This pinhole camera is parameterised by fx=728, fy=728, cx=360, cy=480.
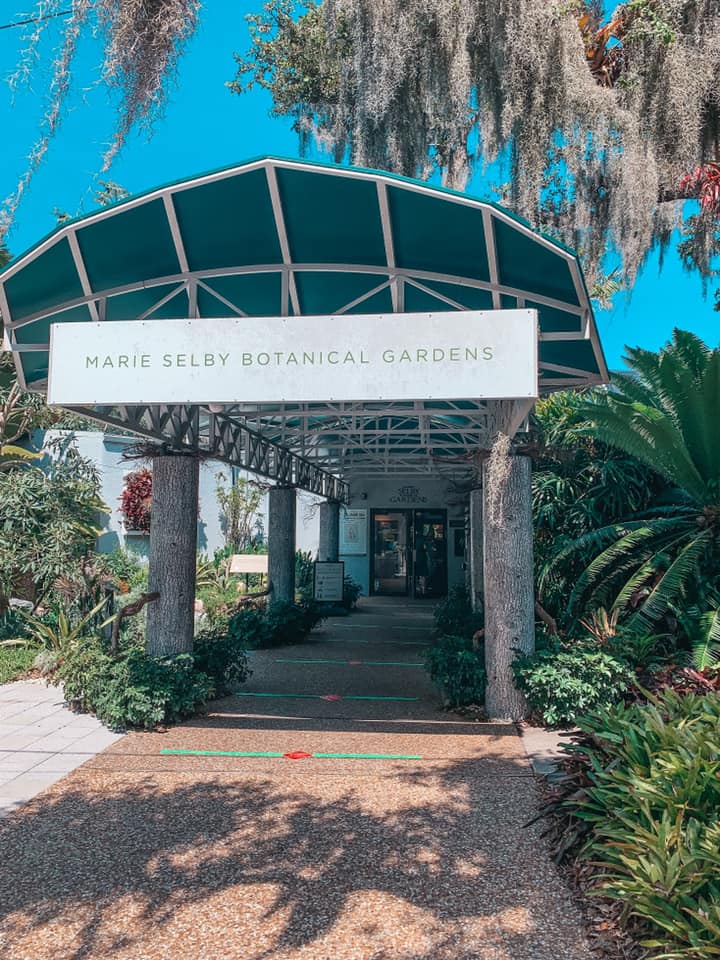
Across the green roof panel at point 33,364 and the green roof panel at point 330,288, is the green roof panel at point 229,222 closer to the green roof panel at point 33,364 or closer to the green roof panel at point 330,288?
the green roof panel at point 330,288

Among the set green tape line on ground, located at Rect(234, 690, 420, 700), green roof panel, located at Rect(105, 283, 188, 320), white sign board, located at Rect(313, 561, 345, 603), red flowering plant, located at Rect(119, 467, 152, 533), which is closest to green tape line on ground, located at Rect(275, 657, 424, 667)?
green tape line on ground, located at Rect(234, 690, 420, 700)

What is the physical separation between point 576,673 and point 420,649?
570cm

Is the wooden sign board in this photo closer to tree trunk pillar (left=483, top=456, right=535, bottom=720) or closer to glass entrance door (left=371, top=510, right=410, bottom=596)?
glass entrance door (left=371, top=510, right=410, bottom=596)

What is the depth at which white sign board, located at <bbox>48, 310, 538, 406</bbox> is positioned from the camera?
5.24 metres

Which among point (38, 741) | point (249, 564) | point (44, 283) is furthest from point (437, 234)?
point (249, 564)

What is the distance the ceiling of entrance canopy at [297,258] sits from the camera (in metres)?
5.56

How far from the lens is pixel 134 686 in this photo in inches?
275

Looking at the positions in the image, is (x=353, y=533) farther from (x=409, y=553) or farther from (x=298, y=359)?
(x=298, y=359)

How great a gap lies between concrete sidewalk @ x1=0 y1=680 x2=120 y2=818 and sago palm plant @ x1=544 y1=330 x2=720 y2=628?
551cm

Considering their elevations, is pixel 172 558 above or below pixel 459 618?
above

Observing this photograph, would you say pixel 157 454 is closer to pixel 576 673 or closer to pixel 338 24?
pixel 576 673

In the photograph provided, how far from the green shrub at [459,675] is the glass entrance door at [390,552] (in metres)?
13.2

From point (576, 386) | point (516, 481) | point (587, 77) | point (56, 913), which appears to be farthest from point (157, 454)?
point (587, 77)

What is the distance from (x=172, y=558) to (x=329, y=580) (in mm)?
8958
